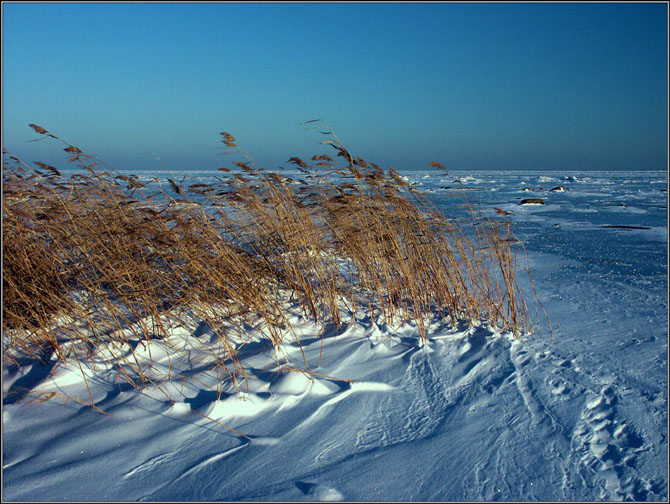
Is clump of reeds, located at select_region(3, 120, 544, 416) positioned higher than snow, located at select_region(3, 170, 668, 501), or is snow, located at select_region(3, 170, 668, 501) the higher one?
clump of reeds, located at select_region(3, 120, 544, 416)

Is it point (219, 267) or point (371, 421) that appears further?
point (219, 267)

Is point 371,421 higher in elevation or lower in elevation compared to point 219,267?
lower

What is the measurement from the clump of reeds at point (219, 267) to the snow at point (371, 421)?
0.45 ft

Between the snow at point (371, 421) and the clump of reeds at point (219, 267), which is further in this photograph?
the clump of reeds at point (219, 267)

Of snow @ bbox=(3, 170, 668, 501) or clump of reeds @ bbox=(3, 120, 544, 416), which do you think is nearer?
snow @ bbox=(3, 170, 668, 501)

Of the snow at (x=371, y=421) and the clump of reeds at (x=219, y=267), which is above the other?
the clump of reeds at (x=219, y=267)

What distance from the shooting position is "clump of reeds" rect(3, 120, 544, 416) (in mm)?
2234

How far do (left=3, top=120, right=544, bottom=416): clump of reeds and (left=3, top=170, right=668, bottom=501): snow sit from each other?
0.45 feet

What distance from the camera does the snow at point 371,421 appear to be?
1347mm

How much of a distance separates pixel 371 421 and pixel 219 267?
1368 mm

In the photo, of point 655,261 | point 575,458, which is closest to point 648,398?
point 575,458

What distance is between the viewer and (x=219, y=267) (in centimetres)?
262

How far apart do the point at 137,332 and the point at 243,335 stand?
584 mm

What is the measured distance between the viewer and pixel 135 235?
2559 mm
